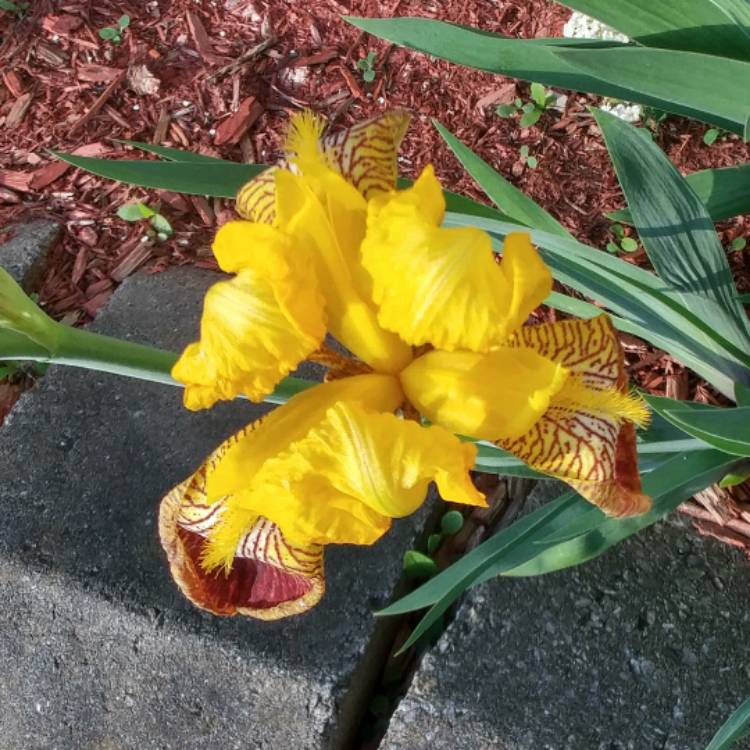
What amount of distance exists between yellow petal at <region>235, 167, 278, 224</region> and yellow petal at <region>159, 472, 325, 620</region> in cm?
31

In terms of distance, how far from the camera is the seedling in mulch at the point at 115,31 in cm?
256

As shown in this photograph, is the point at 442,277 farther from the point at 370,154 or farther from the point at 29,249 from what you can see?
the point at 29,249

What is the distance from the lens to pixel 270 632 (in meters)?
1.70

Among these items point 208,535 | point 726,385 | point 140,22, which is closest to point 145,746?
point 208,535

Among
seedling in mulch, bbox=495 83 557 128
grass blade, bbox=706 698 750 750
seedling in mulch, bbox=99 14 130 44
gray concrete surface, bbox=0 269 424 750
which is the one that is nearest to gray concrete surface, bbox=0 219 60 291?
gray concrete surface, bbox=0 269 424 750

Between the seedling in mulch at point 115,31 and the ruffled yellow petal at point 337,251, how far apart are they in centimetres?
192

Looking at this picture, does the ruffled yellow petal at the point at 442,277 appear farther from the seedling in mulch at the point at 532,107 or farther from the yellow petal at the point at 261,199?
the seedling in mulch at the point at 532,107

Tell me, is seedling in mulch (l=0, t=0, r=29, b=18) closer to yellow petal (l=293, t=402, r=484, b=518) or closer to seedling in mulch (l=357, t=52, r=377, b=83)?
seedling in mulch (l=357, t=52, r=377, b=83)

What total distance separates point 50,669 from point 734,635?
1.36m

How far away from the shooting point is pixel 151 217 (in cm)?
231

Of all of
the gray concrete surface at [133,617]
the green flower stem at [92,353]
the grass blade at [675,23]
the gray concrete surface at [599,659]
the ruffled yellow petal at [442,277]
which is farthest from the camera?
the gray concrete surface at [133,617]

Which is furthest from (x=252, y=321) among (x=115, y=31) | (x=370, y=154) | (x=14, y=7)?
(x=14, y=7)

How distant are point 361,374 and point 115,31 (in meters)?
2.00

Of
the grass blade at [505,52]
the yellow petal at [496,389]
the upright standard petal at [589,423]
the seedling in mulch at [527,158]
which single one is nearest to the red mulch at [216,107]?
the seedling in mulch at [527,158]
